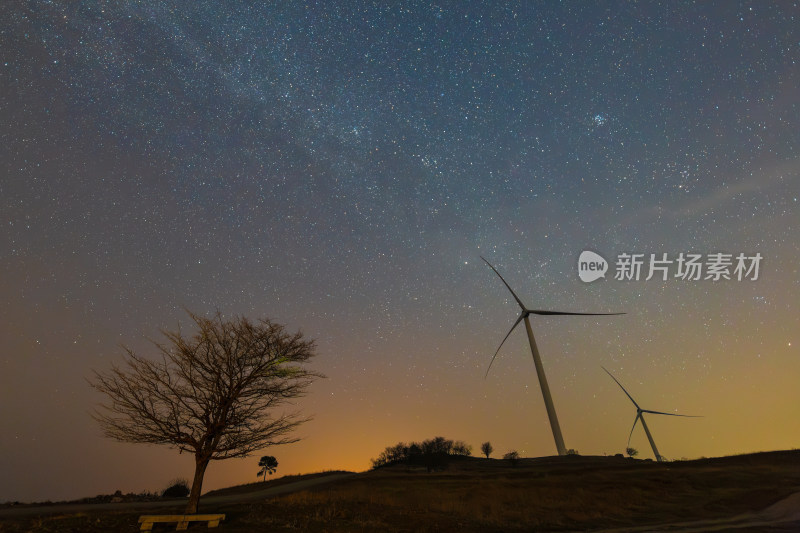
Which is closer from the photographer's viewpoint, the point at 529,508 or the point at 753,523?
the point at 753,523

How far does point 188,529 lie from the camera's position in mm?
17688

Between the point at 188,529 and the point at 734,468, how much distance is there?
4381cm

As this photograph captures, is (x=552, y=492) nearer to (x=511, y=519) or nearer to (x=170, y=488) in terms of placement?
(x=511, y=519)

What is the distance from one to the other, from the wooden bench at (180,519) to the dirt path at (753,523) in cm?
1673

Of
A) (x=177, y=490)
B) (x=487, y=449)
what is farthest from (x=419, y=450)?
(x=177, y=490)

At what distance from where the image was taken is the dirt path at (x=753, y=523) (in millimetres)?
18922

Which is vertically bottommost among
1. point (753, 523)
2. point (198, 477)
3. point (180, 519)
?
point (753, 523)

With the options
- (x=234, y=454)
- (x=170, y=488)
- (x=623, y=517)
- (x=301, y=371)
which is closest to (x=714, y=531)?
(x=623, y=517)

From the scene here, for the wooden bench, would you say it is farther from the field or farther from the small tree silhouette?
the small tree silhouette

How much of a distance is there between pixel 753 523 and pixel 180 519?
997 inches

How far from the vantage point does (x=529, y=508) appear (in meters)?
26.0

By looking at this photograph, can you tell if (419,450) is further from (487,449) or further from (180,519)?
(180,519)

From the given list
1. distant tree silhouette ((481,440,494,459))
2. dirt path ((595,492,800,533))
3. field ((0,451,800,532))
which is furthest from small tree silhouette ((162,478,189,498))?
distant tree silhouette ((481,440,494,459))

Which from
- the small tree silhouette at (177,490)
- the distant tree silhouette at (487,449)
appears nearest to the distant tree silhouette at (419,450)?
the distant tree silhouette at (487,449)
